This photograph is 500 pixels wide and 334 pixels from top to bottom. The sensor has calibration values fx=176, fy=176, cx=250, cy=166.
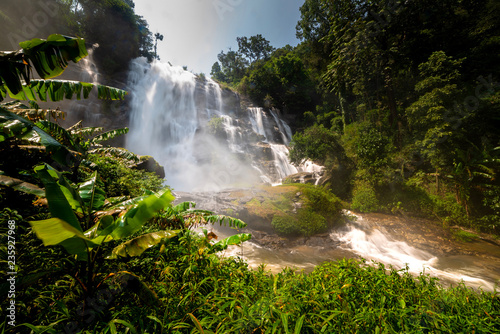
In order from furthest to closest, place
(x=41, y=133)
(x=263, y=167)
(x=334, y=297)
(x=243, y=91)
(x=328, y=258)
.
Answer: (x=243, y=91)
(x=263, y=167)
(x=328, y=258)
(x=41, y=133)
(x=334, y=297)

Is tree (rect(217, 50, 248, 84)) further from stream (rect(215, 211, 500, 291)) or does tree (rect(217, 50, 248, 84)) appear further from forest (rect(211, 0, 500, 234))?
stream (rect(215, 211, 500, 291))

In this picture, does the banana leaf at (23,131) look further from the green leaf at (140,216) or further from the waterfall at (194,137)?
the waterfall at (194,137)

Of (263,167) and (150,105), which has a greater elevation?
(150,105)

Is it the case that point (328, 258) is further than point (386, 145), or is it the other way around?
point (386, 145)

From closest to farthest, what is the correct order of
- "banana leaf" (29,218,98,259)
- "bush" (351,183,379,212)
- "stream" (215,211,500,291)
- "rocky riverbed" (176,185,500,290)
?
"banana leaf" (29,218,98,259), "stream" (215,211,500,291), "rocky riverbed" (176,185,500,290), "bush" (351,183,379,212)

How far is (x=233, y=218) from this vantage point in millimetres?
3459

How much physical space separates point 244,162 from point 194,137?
6585mm

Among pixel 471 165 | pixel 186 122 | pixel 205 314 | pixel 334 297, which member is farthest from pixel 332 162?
pixel 186 122

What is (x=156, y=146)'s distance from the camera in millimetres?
18672

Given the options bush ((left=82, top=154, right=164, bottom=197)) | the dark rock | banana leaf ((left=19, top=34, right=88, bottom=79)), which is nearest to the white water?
bush ((left=82, top=154, right=164, bottom=197))

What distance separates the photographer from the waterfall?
1783 cm

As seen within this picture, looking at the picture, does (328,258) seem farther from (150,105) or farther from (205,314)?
(150,105)

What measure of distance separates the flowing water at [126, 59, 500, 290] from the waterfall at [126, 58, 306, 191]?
0.10 metres

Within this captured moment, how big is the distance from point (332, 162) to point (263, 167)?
7.40m
